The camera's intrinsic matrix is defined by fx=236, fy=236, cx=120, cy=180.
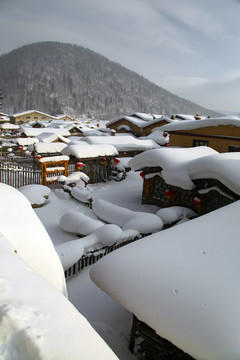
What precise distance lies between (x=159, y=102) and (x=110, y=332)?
166554mm

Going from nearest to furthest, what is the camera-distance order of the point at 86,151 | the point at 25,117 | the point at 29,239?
the point at 29,239 → the point at 86,151 → the point at 25,117

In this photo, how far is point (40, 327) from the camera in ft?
5.67

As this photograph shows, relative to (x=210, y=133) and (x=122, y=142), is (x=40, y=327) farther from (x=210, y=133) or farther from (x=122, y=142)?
(x=122, y=142)

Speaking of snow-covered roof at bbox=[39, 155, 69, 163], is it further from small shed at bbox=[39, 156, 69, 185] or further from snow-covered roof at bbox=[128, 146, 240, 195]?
snow-covered roof at bbox=[128, 146, 240, 195]

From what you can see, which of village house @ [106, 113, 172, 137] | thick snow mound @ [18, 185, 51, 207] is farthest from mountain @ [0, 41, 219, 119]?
thick snow mound @ [18, 185, 51, 207]

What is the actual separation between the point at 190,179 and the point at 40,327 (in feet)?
32.1

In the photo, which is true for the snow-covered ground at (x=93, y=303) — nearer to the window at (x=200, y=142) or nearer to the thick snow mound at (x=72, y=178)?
the thick snow mound at (x=72, y=178)

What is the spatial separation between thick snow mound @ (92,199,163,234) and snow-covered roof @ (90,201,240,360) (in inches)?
163

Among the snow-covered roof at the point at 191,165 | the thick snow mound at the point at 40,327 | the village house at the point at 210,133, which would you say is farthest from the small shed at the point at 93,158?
the thick snow mound at the point at 40,327

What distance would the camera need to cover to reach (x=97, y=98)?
477 ft

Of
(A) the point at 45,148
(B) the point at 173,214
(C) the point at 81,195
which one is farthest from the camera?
(A) the point at 45,148

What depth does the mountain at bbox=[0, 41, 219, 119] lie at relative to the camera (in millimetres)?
130375

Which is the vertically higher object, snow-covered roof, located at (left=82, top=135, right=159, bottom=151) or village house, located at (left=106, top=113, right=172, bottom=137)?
village house, located at (left=106, top=113, right=172, bottom=137)

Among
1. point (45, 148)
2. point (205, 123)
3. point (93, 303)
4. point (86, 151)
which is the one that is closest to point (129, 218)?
point (93, 303)
